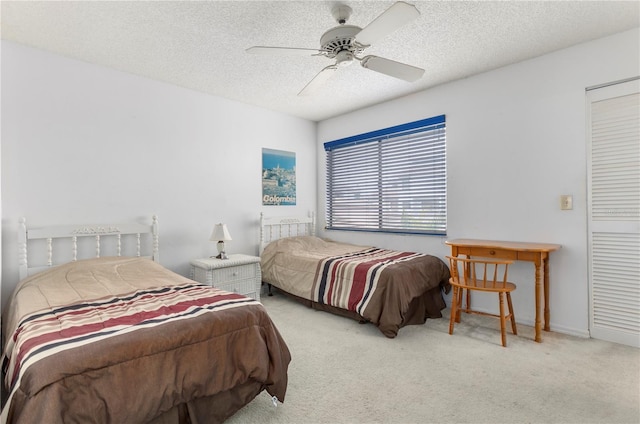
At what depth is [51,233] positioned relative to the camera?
8.76 ft

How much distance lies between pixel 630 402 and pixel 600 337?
1.02 metres

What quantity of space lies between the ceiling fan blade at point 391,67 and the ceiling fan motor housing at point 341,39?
0.11 meters

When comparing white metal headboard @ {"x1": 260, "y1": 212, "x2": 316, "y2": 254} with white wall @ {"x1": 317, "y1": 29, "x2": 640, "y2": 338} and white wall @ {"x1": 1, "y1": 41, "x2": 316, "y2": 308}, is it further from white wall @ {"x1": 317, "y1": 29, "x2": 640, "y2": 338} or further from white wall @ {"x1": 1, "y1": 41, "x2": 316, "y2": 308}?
white wall @ {"x1": 317, "y1": 29, "x2": 640, "y2": 338}

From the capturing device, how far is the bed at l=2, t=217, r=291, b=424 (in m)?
1.24

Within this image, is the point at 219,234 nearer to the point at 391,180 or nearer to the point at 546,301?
the point at 391,180

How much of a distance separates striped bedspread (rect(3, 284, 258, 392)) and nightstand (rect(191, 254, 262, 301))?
3.29ft

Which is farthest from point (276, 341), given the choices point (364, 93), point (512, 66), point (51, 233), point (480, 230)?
point (512, 66)

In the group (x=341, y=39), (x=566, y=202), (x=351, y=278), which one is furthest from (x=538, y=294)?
(x=341, y=39)

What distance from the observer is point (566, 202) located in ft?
9.29

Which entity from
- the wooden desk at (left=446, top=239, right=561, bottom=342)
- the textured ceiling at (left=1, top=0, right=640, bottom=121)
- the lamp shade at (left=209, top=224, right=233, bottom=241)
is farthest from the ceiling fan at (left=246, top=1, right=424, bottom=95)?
the lamp shade at (left=209, top=224, right=233, bottom=241)

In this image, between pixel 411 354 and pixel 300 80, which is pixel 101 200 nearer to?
pixel 300 80

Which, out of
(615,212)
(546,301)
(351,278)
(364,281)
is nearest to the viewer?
(615,212)

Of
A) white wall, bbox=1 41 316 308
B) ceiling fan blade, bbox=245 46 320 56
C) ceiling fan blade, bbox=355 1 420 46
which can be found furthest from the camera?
white wall, bbox=1 41 316 308

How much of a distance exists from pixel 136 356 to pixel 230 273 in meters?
1.98
